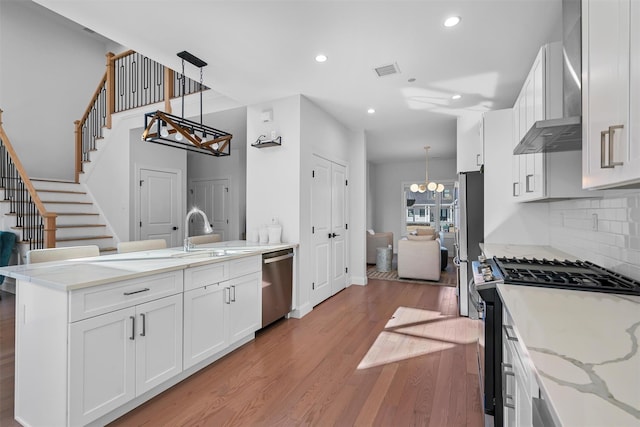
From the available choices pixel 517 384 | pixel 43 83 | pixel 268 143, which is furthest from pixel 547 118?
pixel 43 83

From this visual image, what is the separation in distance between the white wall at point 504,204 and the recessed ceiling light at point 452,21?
1203mm

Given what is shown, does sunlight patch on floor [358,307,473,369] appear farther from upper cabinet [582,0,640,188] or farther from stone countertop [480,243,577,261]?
upper cabinet [582,0,640,188]

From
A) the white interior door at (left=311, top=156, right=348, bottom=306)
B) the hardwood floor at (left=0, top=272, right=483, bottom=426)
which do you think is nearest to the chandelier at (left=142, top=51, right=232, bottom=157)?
the white interior door at (left=311, top=156, right=348, bottom=306)

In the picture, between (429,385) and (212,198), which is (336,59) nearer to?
(429,385)

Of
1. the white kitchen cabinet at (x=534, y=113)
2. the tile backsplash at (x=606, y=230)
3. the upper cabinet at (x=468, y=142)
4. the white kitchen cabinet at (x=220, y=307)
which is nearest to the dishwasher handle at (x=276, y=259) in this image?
the white kitchen cabinet at (x=220, y=307)

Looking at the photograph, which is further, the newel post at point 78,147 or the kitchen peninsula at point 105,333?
the newel post at point 78,147

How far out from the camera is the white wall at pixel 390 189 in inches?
369

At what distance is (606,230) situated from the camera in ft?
5.92

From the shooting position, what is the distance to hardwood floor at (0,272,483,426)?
1944 millimetres

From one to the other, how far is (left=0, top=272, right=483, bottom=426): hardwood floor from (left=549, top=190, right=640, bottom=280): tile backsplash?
1.21 meters

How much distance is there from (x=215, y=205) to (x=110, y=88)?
300cm

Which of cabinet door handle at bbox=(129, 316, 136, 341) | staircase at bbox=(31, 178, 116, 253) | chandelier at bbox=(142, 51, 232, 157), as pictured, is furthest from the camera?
staircase at bbox=(31, 178, 116, 253)

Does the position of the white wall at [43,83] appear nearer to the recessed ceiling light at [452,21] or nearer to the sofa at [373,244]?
the sofa at [373,244]

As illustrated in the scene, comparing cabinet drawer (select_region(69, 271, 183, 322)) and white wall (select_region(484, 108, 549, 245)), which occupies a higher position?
white wall (select_region(484, 108, 549, 245))
